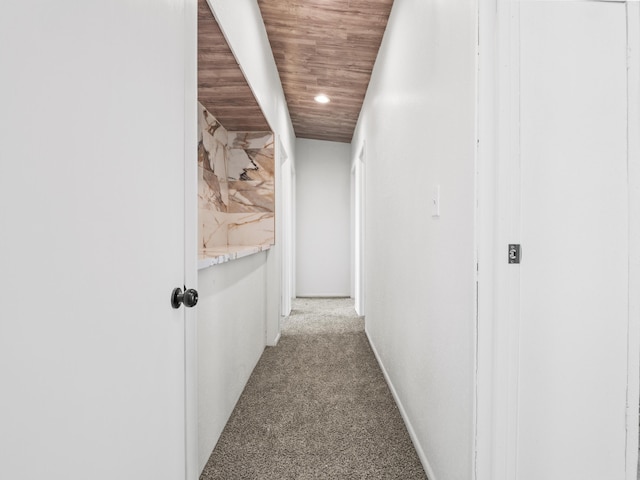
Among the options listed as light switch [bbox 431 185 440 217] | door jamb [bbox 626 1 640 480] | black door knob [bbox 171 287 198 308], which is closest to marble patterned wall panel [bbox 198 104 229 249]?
black door knob [bbox 171 287 198 308]

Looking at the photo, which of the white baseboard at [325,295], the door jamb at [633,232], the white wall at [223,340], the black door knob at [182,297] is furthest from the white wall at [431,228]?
the white baseboard at [325,295]

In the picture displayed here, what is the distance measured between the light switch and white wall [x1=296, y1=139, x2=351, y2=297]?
160 inches

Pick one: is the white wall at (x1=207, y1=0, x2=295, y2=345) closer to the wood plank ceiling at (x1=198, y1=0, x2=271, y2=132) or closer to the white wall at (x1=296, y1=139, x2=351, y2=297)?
the wood plank ceiling at (x1=198, y1=0, x2=271, y2=132)

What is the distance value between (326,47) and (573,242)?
2.44 meters

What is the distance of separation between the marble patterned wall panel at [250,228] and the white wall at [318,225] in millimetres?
2538

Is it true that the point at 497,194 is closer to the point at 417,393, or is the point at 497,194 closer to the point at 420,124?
the point at 420,124

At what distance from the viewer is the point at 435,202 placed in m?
1.35

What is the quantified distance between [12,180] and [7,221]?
5cm

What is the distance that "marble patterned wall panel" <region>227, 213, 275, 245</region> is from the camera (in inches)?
111

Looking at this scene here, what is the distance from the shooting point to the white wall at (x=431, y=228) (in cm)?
106

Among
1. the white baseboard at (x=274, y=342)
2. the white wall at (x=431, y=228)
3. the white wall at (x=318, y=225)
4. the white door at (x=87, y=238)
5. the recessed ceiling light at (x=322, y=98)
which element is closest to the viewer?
the white door at (x=87, y=238)

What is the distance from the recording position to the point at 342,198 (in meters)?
5.46

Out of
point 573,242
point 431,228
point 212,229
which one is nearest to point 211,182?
point 212,229

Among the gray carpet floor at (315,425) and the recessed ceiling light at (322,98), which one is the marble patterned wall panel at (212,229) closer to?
the gray carpet floor at (315,425)
